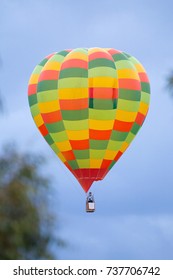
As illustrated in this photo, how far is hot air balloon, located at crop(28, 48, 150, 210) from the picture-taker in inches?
856

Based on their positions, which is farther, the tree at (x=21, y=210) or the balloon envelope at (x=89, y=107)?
the balloon envelope at (x=89, y=107)

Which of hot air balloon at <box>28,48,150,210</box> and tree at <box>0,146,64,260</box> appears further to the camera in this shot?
hot air balloon at <box>28,48,150,210</box>

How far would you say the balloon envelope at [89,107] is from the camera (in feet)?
71.4

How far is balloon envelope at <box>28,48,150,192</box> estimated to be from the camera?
71.4 ft

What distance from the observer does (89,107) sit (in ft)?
71.2

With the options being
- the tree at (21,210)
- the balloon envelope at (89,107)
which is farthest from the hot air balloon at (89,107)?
the tree at (21,210)

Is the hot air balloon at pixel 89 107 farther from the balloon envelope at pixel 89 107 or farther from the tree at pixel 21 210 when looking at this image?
the tree at pixel 21 210

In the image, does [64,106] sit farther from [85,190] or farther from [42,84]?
[85,190]

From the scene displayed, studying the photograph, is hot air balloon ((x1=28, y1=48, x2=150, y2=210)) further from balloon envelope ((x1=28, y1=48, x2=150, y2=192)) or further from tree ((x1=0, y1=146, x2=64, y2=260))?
tree ((x1=0, y1=146, x2=64, y2=260))

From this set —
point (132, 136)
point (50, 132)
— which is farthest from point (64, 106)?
point (132, 136)

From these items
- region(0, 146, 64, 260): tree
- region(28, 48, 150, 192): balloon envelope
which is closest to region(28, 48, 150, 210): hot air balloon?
region(28, 48, 150, 192): balloon envelope

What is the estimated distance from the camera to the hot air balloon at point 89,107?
71.4ft

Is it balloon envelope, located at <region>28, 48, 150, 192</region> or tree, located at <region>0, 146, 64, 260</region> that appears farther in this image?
balloon envelope, located at <region>28, 48, 150, 192</region>

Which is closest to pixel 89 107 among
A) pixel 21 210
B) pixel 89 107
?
pixel 89 107
